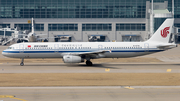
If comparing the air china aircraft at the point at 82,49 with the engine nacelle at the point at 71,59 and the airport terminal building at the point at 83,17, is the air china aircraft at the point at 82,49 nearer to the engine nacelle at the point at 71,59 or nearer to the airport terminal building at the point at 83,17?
the engine nacelle at the point at 71,59

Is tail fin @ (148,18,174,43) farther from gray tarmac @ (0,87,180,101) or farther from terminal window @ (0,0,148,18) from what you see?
terminal window @ (0,0,148,18)

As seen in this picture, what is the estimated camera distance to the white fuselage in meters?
40.4

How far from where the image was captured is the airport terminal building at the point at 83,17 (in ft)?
371

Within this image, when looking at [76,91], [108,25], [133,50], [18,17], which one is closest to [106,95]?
[76,91]

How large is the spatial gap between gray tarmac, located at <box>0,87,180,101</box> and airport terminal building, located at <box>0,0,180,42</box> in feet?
300

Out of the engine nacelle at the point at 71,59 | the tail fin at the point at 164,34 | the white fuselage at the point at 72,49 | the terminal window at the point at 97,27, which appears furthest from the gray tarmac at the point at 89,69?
the terminal window at the point at 97,27

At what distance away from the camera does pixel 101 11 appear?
373 ft

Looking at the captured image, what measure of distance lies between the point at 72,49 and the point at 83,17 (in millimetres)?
75494

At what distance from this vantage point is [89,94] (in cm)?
2086

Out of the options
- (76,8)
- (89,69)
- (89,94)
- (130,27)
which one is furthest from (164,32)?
(76,8)

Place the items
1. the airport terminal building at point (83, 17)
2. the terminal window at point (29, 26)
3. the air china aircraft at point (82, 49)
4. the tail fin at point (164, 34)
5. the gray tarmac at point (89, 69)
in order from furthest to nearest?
the terminal window at point (29, 26), the airport terminal building at point (83, 17), the tail fin at point (164, 34), the air china aircraft at point (82, 49), the gray tarmac at point (89, 69)

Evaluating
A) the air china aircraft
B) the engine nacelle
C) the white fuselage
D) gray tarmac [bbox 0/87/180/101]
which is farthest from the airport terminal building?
gray tarmac [bbox 0/87/180/101]

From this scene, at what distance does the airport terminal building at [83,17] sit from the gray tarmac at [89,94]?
9131cm

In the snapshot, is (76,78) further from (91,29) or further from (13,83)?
(91,29)
